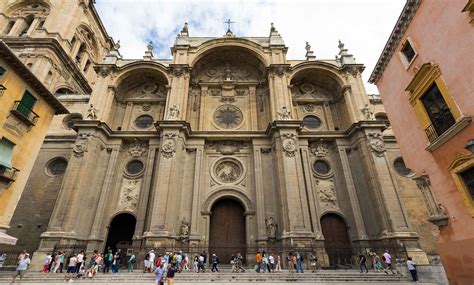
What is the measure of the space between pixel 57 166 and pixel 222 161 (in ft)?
46.3

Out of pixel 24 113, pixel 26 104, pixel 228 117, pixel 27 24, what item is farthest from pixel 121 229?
pixel 27 24

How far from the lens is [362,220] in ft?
58.3

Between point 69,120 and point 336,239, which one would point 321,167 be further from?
point 69,120

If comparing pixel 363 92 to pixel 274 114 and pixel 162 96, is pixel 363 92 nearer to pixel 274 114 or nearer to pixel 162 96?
pixel 274 114

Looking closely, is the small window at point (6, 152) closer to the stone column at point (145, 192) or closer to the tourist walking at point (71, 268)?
the tourist walking at point (71, 268)

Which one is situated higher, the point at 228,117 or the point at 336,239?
the point at 228,117

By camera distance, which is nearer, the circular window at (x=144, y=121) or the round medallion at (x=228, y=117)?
the round medallion at (x=228, y=117)

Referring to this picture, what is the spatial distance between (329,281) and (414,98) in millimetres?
9260

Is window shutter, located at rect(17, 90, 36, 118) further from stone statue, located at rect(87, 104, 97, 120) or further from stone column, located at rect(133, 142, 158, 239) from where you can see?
stone column, located at rect(133, 142, 158, 239)

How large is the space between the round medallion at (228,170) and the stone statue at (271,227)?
14.0ft

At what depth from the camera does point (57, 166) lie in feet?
68.0

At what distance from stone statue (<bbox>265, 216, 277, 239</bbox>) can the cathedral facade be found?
0.46 ft

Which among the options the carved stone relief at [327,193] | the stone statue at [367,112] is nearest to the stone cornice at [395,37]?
the stone statue at [367,112]

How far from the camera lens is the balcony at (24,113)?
496 inches
